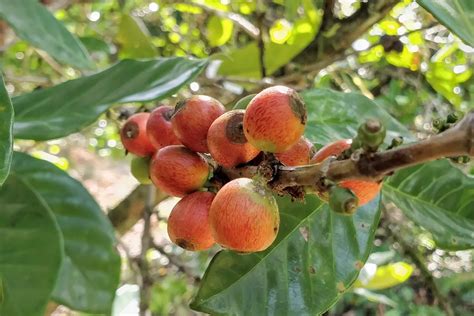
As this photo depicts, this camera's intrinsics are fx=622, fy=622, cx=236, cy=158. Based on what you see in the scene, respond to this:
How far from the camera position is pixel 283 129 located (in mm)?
456

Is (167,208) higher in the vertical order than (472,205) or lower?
lower

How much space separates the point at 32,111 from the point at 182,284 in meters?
1.23

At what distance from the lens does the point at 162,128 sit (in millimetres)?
655

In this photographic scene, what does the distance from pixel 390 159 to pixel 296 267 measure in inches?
13.1

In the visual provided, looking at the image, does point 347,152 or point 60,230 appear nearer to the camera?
point 347,152

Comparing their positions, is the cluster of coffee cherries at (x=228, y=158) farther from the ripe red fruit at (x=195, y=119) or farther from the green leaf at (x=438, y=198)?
the green leaf at (x=438, y=198)

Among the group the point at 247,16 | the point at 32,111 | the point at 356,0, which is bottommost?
the point at 247,16

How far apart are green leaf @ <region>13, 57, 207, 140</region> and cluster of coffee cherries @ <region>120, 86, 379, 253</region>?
7.3 inches

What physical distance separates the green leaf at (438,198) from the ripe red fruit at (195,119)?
366 millimetres

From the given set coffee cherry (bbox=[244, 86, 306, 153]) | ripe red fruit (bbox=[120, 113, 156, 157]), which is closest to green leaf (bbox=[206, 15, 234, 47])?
ripe red fruit (bbox=[120, 113, 156, 157])

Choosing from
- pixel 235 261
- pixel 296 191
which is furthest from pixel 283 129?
pixel 235 261

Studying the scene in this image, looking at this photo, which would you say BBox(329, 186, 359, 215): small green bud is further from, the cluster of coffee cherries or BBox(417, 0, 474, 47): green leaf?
BBox(417, 0, 474, 47): green leaf

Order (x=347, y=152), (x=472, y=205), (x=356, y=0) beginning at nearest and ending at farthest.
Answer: (x=347, y=152) → (x=472, y=205) → (x=356, y=0)

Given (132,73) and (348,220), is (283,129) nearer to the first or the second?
(348,220)
